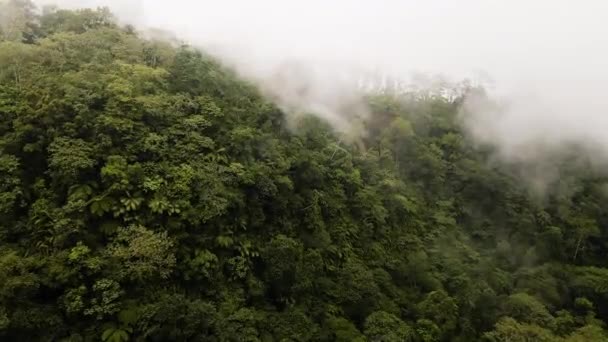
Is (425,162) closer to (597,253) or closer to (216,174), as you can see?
(597,253)

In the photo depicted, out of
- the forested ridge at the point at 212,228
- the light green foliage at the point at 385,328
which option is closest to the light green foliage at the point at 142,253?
the forested ridge at the point at 212,228

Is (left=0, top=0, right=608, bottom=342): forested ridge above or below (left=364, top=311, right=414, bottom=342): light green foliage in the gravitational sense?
above

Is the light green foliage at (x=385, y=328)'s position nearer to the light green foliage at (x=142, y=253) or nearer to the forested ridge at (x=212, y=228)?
the forested ridge at (x=212, y=228)

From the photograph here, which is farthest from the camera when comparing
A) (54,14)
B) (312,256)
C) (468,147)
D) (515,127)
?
(515,127)

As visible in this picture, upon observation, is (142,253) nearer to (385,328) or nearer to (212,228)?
(212,228)

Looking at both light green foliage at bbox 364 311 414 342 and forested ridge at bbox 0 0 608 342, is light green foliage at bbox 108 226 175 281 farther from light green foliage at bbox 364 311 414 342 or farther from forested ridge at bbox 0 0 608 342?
light green foliage at bbox 364 311 414 342

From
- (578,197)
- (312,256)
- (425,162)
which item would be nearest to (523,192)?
(578,197)

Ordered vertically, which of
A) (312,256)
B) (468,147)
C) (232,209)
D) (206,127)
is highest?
(468,147)

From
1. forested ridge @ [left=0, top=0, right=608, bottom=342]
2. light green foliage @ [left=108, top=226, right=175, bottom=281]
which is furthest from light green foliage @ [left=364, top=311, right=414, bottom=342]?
light green foliage @ [left=108, top=226, right=175, bottom=281]
